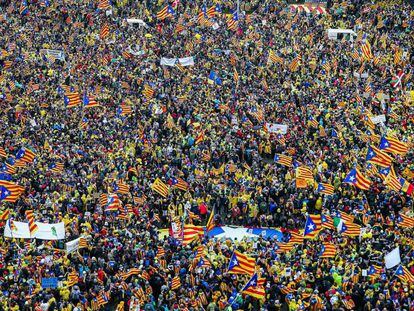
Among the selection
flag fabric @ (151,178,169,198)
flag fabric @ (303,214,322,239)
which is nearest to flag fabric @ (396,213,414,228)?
flag fabric @ (303,214,322,239)

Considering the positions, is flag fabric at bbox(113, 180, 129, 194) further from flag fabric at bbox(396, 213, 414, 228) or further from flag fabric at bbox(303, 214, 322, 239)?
flag fabric at bbox(396, 213, 414, 228)

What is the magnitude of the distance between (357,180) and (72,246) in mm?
11396

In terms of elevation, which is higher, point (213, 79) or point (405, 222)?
point (405, 222)

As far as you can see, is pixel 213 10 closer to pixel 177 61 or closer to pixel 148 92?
pixel 177 61

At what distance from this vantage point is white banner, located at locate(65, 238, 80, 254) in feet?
90.8

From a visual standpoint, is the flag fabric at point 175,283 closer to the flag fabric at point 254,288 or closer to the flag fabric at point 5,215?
the flag fabric at point 254,288

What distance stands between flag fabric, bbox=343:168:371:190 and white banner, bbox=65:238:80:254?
10889 mm

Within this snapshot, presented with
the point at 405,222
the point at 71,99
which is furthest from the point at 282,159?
the point at 71,99

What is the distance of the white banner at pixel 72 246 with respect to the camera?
27688 mm

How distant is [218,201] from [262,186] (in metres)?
2.03

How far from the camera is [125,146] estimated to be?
36438mm

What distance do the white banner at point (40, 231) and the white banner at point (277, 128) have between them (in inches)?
500

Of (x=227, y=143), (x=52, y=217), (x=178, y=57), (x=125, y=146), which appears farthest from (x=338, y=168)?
(x=178, y=57)

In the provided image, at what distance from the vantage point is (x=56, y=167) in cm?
3416
